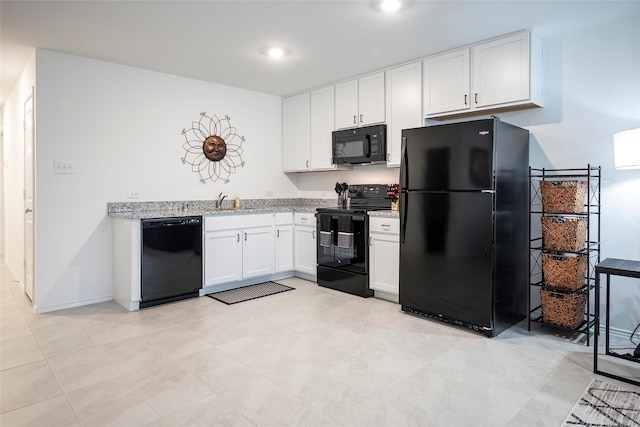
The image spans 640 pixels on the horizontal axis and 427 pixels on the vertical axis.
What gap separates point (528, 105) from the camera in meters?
3.24

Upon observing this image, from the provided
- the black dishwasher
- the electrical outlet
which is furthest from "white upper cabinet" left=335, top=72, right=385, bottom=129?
the electrical outlet

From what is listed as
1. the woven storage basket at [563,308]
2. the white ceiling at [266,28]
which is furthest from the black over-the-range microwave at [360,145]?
the woven storage basket at [563,308]

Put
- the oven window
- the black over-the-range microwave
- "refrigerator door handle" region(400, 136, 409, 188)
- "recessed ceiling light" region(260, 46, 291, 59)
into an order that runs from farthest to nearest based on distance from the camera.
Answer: the black over-the-range microwave
the oven window
"recessed ceiling light" region(260, 46, 291, 59)
"refrigerator door handle" region(400, 136, 409, 188)

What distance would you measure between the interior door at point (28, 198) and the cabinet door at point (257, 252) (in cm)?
203

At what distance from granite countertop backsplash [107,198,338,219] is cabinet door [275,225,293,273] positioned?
0.26m

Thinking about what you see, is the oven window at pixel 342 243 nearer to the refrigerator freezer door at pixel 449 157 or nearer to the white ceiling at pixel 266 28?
the refrigerator freezer door at pixel 449 157

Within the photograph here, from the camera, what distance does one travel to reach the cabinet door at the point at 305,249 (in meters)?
4.66

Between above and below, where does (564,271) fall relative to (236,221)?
below

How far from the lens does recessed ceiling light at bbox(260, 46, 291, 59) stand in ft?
11.6

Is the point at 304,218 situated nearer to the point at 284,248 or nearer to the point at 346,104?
the point at 284,248

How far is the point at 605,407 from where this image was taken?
78.7 inches

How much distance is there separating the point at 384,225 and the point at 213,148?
2.30 m

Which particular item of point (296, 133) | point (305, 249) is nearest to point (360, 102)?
point (296, 133)

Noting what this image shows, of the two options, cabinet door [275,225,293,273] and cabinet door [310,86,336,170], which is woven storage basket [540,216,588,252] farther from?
cabinet door [275,225,293,273]
